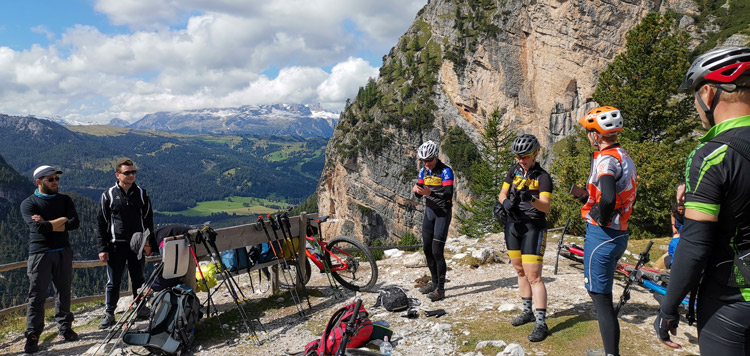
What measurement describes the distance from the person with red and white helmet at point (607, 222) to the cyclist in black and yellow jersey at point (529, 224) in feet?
3.38

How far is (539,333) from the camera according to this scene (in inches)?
199

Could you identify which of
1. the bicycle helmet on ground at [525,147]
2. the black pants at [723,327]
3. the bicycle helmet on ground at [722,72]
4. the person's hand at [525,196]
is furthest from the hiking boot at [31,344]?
the bicycle helmet on ground at [722,72]

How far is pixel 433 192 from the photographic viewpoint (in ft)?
22.6

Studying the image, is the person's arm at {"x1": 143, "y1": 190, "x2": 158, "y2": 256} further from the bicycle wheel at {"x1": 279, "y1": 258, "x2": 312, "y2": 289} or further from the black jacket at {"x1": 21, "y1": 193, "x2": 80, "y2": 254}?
the bicycle wheel at {"x1": 279, "y1": 258, "x2": 312, "y2": 289}

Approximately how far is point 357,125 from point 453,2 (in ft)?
132

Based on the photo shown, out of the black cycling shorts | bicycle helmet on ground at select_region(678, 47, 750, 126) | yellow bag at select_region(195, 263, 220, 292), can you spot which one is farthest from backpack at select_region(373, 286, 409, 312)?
bicycle helmet on ground at select_region(678, 47, 750, 126)

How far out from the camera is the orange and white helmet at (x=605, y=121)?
4.09 m

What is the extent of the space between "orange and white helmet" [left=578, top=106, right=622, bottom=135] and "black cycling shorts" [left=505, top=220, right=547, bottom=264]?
61.3 inches

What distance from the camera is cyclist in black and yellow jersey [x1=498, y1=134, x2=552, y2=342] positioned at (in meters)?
5.16

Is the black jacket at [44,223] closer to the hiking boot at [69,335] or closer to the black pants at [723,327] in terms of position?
the hiking boot at [69,335]

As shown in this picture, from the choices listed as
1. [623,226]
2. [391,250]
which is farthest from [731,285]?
[391,250]

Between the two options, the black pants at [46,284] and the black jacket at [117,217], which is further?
the black jacket at [117,217]

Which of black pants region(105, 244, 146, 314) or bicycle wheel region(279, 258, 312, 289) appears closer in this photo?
black pants region(105, 244, 146, 314)

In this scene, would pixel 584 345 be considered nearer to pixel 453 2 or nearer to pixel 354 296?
pixel 354 296
